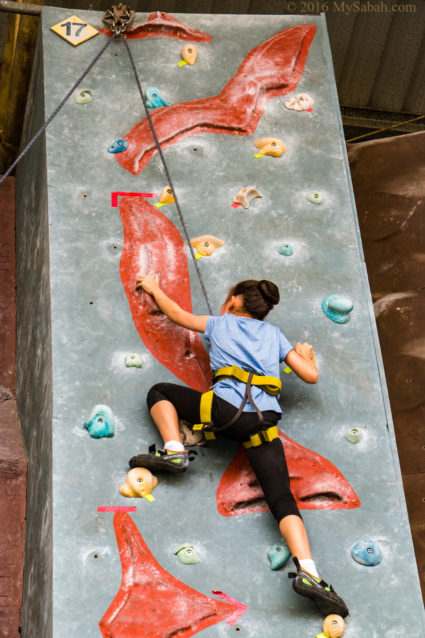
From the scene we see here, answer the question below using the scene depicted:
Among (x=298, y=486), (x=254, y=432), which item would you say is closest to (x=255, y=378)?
(x=254, y=432)

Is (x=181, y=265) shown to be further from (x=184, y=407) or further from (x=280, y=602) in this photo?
(x=280, y=602)

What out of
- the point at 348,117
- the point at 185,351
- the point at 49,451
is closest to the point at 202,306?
the point at 185,351

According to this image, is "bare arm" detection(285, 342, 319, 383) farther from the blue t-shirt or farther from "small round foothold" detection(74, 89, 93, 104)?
"small round foothold" detection(74, 89, 93, 104)

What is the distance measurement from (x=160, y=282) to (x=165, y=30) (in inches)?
71.9

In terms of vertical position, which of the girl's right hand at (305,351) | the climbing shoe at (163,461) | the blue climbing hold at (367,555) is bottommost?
the blue climbing hold at (367,555)

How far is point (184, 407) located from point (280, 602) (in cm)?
95

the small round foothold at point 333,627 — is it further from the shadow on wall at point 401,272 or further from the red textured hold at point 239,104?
the red textured hold at point 239,104

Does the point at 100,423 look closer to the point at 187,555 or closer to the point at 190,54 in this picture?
the point at 187,555

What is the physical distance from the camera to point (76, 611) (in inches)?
170

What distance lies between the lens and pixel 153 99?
6082mm

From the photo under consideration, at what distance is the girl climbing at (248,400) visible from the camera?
4.58 m

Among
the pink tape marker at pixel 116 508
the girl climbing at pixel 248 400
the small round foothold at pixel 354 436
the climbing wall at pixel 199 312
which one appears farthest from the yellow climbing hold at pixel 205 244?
the pink tape marker at pixel 116 508

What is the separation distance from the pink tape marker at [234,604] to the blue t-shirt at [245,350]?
2.61 feet

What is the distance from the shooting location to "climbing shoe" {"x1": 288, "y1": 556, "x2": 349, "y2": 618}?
4.32m
